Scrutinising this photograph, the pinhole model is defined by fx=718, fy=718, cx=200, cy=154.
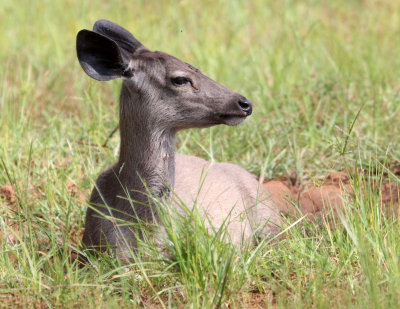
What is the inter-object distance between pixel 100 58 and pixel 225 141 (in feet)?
6.27

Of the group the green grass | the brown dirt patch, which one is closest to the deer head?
the green grass

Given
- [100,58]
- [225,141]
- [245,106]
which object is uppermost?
[100,58]

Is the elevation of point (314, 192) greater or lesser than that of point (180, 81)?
lesser

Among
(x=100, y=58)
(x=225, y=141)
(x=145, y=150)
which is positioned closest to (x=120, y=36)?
(x=100, y=58)

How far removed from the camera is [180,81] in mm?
3975

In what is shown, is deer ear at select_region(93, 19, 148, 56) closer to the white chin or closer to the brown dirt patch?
the white chin

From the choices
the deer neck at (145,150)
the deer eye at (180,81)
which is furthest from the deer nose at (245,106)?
the deer neck at (145,150)

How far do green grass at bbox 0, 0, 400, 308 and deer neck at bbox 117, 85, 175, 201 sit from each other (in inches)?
12.1

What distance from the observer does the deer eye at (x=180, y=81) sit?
3.97 m

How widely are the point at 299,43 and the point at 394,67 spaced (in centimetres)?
95

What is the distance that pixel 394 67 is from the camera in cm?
685

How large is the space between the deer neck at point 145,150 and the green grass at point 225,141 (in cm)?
31

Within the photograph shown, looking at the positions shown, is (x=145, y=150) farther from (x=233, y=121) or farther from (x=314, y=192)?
(x=314, y=192)

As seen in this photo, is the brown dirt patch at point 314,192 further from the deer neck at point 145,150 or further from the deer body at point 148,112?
the deer neck at point 145,150
